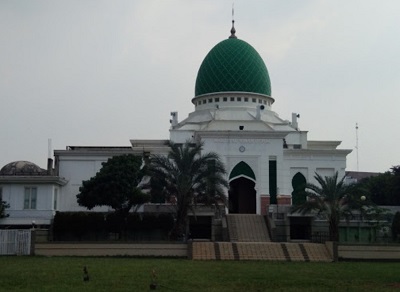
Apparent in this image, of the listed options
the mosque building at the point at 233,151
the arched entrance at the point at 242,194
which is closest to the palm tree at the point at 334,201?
the mosque building at the point at 233,151

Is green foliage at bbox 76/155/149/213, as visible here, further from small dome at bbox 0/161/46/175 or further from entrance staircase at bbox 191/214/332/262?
entrance staircase at bbox 191/214/332/262

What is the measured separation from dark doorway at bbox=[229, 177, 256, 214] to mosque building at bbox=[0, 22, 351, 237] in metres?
0.06

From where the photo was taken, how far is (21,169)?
36.0 metres

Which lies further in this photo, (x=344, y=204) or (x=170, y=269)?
(x=344, y=204)

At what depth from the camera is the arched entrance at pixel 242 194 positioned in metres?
38.0

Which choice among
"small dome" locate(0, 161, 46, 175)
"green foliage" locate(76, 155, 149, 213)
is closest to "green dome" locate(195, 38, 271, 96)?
"green foliage" locate(76, 155, 149, 213)

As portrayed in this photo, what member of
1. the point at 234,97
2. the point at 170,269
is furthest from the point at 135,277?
the point at 234,97

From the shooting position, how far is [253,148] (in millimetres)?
37906

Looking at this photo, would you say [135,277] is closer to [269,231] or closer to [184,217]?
[184,217]

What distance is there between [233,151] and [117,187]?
9.34 meters

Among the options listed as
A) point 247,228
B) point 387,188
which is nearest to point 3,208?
point 247,228

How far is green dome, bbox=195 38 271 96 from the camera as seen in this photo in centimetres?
4319

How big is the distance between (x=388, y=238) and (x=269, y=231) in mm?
6287

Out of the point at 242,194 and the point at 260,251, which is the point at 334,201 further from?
the point at 242,194
